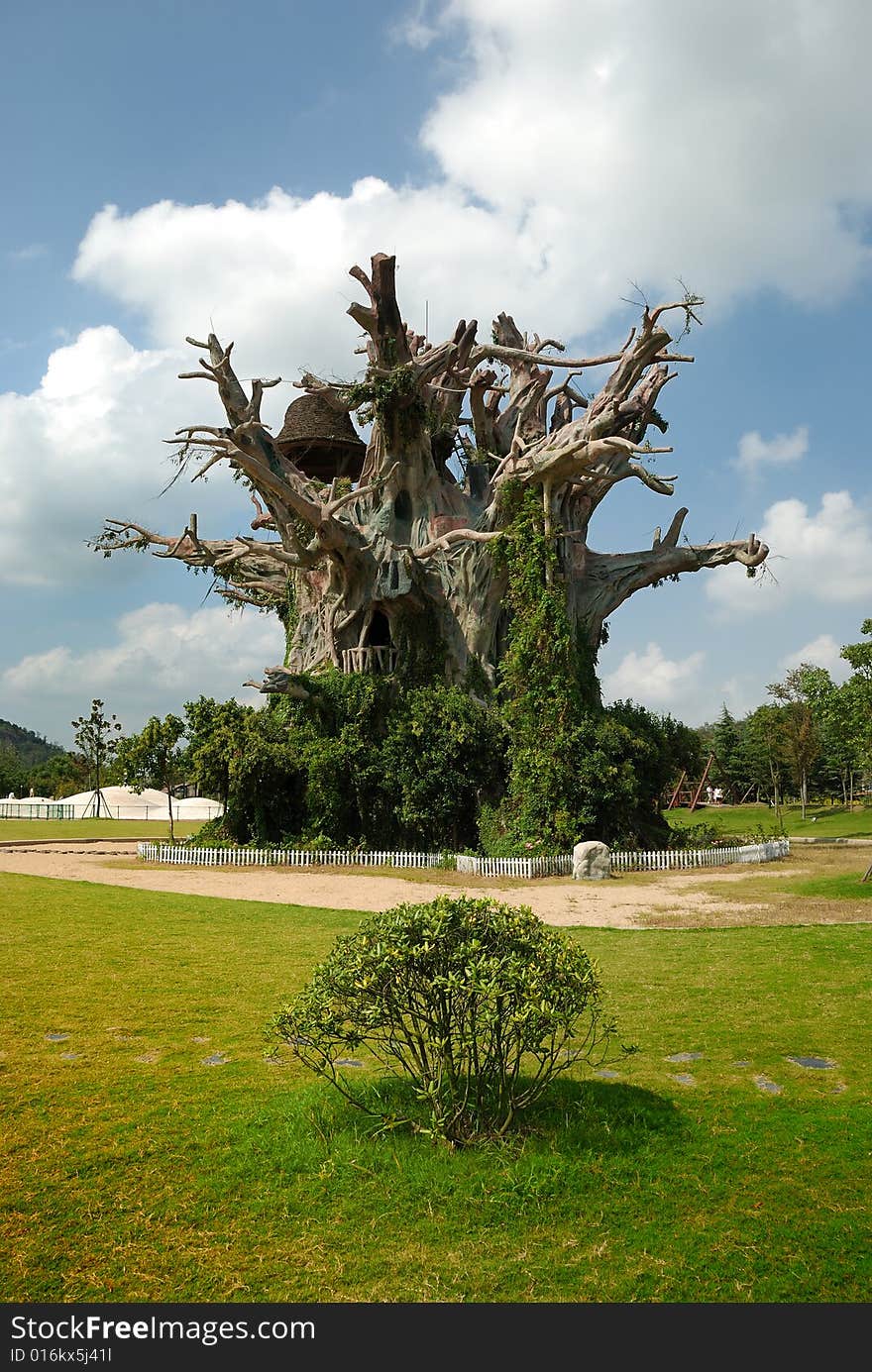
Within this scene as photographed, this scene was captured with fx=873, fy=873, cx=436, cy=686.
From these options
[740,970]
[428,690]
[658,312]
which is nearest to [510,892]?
[740,970]

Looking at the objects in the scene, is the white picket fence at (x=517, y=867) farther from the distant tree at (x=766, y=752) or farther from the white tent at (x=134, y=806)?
the white tent at (x=134, y=806)

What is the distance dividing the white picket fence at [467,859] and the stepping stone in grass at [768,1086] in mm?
A: 16442

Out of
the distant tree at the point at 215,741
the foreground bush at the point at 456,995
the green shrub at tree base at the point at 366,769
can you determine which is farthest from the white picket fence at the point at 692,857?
the foreground bush at the point at 456,995

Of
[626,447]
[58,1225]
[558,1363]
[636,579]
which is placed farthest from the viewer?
[636,579]

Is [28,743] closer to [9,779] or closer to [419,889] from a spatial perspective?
[9,779]

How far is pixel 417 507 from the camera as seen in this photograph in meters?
32.1

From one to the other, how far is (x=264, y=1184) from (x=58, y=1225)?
1018mm

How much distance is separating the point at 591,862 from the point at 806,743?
3093cm

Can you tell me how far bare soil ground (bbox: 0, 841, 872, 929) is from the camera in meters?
14.7

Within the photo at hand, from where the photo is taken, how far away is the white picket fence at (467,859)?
23.1m

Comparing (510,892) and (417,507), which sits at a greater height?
(417,507)

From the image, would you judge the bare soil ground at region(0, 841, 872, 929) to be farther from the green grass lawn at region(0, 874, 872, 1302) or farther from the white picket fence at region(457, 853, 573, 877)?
the green grass lawn at region(0, 874, 872, 1302)

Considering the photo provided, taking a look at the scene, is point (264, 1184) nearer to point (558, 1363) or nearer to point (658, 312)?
point (558, 1363)

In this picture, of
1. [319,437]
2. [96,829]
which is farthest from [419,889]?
[96,829]
